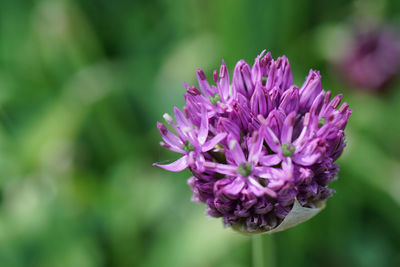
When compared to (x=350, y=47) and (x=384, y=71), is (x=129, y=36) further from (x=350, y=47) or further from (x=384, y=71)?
(x=384, y=71)

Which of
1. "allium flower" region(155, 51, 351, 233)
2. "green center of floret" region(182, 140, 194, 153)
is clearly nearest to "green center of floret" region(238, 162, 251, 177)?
"allium flower" region(155, 51, 351, 233)

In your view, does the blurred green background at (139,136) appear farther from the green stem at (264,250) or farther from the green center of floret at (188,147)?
the green center of floret at (188,147)

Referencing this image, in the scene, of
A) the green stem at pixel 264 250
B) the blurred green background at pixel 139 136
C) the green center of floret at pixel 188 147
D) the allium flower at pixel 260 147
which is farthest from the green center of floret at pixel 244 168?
the blurred green background at pixel 139 136

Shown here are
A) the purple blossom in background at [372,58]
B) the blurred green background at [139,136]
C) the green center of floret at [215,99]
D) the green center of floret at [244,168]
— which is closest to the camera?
the green center of floret at [244,168]

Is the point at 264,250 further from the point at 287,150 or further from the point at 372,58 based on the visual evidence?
the point at 372,58

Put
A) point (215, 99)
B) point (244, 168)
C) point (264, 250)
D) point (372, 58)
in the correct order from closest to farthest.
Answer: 1. point (244, 168)
2. point (215, 99)
3. point (264, 250)
4. point (372, 58)

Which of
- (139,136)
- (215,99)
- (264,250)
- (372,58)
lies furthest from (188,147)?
(372,58)

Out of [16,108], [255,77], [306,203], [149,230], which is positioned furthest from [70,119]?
[306,203]
